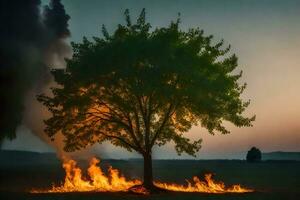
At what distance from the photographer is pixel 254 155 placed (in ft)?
548

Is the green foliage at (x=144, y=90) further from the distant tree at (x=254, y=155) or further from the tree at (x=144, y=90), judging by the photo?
the distant tree at (x=254, y=155)

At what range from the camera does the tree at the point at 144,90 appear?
144ft

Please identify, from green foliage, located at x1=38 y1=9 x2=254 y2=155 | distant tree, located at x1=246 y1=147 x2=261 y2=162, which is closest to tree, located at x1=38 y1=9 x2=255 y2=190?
green foliage, located at x1=38 y1=9 x2=254 y2=155

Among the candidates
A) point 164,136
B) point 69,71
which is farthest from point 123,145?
point 69,71

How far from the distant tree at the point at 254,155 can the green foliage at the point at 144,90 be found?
122 meters

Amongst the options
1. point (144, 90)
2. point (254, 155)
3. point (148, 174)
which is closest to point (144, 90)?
point (144, 90)

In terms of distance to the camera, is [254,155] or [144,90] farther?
[254,155]

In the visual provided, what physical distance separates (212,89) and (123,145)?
35.5 feet

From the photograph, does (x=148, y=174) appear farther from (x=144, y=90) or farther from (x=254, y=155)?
(x=254, y=155)

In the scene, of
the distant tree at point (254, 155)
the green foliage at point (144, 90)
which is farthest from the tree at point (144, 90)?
the distant tree at point (254, 155)

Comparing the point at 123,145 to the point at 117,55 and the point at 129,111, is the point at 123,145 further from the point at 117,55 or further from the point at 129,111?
the point at 117,55

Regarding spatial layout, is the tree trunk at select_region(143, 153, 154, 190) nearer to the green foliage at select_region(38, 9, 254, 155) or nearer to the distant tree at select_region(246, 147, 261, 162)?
the green foliage at select_region(38, 9, 254, 155)

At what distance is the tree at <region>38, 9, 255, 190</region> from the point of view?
4375 centimetres

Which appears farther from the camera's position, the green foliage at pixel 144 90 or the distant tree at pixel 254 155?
the distant tree at pixel 254 155
